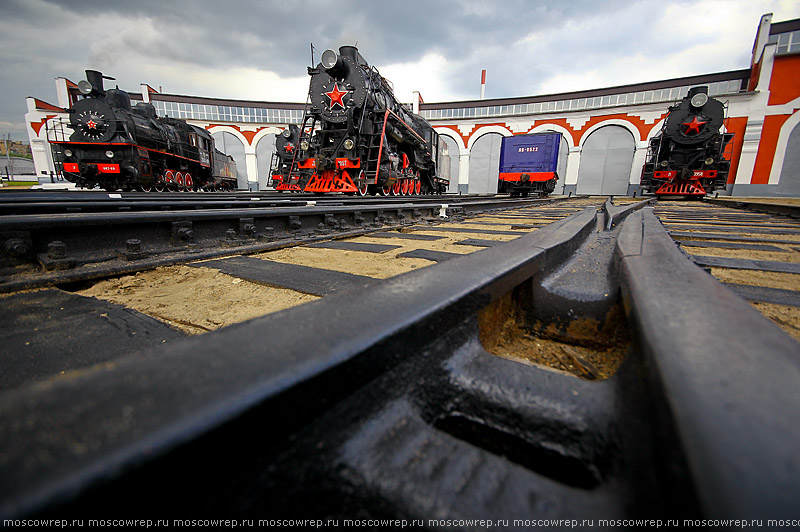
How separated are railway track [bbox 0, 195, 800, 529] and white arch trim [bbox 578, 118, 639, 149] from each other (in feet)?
86.2

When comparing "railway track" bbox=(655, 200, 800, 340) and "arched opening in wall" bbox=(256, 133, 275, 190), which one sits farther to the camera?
"arched opening in wall" bbox=(256, 133, 275, 190)

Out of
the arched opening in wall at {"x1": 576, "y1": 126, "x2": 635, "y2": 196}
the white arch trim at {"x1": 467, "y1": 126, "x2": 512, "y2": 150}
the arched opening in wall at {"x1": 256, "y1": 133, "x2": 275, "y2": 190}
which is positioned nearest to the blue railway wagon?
the arched opening in wall at {"x1": 576, "y1": 126, "x2": 635, "y2": 196}

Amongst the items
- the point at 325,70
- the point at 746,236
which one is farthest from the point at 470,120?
the point at 746,236

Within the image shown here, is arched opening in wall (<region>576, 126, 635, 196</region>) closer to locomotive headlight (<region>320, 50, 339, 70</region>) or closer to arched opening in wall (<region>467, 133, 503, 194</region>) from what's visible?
arched opening in wall (<region>467, 133, 503, 194</region>)

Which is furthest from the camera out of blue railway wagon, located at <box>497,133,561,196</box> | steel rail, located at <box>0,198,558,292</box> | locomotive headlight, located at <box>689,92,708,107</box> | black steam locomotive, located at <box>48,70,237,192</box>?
blue railway wagon, located at <box>497,133,561,196</box>

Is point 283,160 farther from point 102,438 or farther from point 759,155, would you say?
point 759,155

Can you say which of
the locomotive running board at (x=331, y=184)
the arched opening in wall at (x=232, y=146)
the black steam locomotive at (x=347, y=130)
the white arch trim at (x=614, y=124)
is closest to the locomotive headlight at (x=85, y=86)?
the black steam locomotive at (x=347, y=130)

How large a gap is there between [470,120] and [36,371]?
28232mm

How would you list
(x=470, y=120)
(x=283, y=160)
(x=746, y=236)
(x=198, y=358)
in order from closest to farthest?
(x=198, y=358) → (x=746, y=236) → (x=283, y=160) → (x=470, y=120)

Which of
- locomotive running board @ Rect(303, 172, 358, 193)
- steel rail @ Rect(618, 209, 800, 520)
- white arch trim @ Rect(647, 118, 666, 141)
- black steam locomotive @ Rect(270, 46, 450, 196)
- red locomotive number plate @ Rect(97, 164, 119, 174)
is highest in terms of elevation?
white arch trim @ Rect(647, 118, 666, 141)

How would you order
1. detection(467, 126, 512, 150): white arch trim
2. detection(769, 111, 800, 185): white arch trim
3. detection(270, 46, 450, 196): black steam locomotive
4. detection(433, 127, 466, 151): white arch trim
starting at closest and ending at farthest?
detection(270, 46, 450, 196): black steam locomotive → detection(769, 111, 800, 185): white arch trim → detection(467, 126, 512, 150): white arch trim → detection(433, 127, 466, 151): white arch trim

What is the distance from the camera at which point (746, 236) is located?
2949 mm

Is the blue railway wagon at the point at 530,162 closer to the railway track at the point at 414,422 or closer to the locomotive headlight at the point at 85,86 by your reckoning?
the locomotive headlight at the point at 85,86

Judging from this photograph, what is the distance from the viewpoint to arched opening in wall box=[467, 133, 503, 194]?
84.6ft
